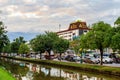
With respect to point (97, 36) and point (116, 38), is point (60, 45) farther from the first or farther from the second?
point (116, 38)

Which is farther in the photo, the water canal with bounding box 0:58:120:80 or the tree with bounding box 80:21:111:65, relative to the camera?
the tree with bounding box 80:21:111:65

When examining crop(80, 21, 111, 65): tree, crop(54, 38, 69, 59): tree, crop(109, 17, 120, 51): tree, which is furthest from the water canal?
crop(54, 38, 69, 59): tree

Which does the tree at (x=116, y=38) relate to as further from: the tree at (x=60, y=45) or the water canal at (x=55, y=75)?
the tree at (x=60, y=45)

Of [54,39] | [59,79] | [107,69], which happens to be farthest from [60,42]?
[59,79]

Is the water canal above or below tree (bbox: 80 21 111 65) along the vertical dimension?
below

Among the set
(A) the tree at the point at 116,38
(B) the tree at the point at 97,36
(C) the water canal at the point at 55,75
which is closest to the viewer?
(C) the water canal at the point at 55,75

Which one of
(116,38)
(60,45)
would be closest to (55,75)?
(116,38)

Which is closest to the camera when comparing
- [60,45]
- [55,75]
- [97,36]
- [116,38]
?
[116,38]

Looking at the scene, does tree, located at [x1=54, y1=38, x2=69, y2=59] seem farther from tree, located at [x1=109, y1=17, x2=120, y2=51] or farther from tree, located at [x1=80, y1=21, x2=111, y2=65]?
tree, located at [x1=109, y1=17, x2=120, y2=51]

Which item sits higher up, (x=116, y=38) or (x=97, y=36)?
Result: (x=97, y=36)

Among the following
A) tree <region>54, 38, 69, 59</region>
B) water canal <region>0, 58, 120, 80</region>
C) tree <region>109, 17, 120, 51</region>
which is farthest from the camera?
tree <region>54, 38, 69, 59</region>

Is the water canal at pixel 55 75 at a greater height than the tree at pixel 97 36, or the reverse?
the tree at pixel 97 36

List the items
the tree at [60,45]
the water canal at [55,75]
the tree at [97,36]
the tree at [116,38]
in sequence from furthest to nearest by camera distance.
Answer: the tree at [60,45], the tree at [97,36], the tree at [116,38], the water canal at [55,75]

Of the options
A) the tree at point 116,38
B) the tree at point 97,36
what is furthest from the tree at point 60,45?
the tree at point 116,38
